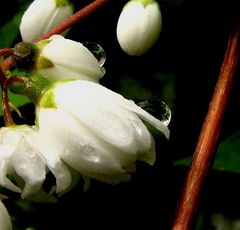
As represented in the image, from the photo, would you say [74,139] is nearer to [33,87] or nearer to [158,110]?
[33,87]

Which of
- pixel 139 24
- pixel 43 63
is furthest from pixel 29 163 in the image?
pixel 139 24

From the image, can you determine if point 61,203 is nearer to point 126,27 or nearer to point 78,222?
point 78,222

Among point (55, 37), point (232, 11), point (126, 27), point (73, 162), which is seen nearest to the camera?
point (73, 162)

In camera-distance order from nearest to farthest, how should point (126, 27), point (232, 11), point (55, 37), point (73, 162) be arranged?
point (73, 162) < point (55, 37) < point (126, 27) < point (232, 11)

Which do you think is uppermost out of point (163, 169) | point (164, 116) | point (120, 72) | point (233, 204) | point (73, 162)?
point (73, 162)

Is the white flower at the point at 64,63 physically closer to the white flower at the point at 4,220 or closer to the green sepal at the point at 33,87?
the green sepal at the point at 33,87

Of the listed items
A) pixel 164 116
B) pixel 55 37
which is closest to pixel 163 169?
pixel 164 116
